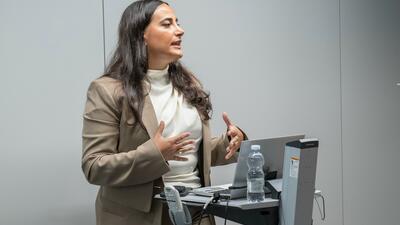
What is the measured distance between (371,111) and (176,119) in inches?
83.1

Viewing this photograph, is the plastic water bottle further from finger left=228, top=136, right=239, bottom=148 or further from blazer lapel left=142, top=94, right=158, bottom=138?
blazer lapel left=142, top=94, right=158, bottom=138

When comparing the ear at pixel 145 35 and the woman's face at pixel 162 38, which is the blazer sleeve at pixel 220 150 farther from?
the ear at pixel 145 35

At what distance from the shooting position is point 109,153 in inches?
90.6

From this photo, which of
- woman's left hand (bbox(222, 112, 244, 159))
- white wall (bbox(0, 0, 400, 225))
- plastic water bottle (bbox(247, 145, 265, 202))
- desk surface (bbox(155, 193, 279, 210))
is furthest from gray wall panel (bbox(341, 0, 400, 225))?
desk surface (bbox(155, 193, 279, 210))

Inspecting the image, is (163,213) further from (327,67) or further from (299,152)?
(327,67)

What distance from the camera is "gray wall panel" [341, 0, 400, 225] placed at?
3986 millimetres

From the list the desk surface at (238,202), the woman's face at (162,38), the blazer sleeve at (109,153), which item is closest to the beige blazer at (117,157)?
the blazer sleeve at (109,153)

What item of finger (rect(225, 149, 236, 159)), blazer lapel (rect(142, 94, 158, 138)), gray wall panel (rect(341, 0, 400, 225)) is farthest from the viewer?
gray wall panel (rect(341, 0, 400, 225))

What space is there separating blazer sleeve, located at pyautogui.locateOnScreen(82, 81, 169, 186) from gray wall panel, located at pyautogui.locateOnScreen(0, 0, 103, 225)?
56 cm

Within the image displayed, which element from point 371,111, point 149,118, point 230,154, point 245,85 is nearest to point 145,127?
point 149,118

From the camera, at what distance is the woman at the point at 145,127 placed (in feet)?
7.25

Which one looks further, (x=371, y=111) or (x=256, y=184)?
(x=371, y=111)

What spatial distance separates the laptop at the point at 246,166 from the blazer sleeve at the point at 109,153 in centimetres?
21

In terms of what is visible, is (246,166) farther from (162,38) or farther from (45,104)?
(45,104)
